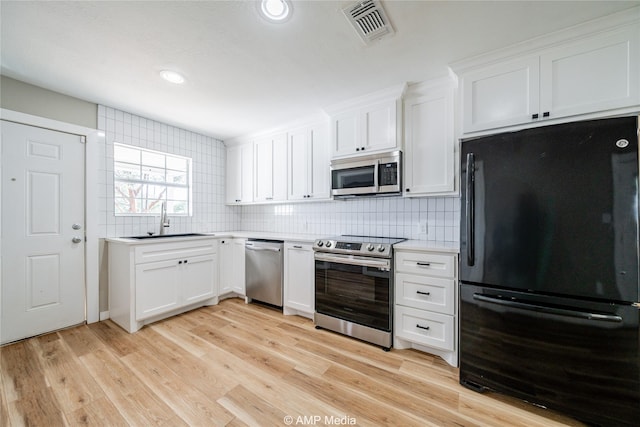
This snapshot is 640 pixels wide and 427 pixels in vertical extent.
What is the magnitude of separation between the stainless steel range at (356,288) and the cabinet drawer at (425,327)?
99 mm

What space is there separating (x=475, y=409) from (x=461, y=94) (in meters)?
2.31

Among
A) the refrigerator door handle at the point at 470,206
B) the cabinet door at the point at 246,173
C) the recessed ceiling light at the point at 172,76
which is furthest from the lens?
the cabinet door at the point at 246,173

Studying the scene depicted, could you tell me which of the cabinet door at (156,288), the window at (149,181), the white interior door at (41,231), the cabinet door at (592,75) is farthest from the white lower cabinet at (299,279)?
the cabinet door at (592,75)

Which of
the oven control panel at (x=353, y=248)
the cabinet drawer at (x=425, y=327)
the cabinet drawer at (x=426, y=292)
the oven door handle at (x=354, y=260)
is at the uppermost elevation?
the oven control panel at (x=353, y=248)

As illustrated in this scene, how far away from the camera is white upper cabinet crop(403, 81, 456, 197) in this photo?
2.21m

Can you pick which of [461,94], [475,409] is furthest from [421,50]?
[475,409]

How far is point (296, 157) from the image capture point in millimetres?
3260

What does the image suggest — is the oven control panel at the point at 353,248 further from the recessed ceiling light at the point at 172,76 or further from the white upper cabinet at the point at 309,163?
the recessed ceiling light at the point at 172,76

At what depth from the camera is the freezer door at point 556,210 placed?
1302mm

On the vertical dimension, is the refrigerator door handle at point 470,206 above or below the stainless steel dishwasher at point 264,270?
above

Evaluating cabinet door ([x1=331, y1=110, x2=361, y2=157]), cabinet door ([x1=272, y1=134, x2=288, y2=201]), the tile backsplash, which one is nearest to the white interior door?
the tile backsplash

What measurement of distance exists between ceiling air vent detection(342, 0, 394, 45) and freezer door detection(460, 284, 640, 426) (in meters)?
1.89

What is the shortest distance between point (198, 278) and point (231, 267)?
0.50 meters

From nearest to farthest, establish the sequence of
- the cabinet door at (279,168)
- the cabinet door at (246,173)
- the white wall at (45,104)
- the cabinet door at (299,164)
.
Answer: the white wall at (45,104) < the cabinet door at (299,164) < the cabinet door at (279,168) < the cabinet door at (246,173)
